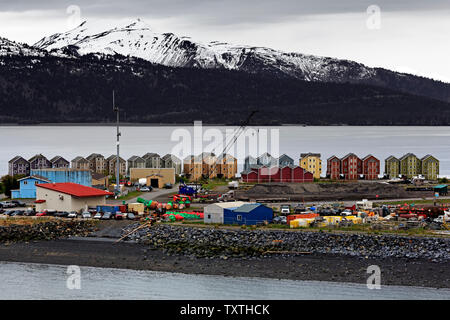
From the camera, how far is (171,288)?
19.0 meters

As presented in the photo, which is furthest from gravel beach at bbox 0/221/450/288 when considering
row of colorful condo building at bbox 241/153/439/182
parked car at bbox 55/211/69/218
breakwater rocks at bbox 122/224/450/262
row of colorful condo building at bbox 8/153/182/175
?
row of colorful condo building at bbox 8/153/182/175

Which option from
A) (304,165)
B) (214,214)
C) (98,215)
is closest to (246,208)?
(214,214)

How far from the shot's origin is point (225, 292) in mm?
18562

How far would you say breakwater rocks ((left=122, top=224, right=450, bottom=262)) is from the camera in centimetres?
2112

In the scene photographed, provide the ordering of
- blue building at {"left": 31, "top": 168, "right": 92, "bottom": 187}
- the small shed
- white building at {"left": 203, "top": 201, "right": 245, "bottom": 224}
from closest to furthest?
white building at {"left": 203, "top": 201, "right": 245, "bottom": 224}
blue building at {"left": 31, "top": 168, "right": 92, "bottom": 187}
the small shed

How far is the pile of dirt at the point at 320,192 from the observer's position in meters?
34.1

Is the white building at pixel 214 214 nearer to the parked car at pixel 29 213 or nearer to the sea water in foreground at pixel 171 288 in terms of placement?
the sea water in foreground at pixel 171 288

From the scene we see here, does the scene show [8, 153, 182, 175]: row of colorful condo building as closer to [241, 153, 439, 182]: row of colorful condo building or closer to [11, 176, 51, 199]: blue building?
[241, 153, 439, 182]: row of colorful condo building

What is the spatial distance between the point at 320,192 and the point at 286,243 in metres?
13.6

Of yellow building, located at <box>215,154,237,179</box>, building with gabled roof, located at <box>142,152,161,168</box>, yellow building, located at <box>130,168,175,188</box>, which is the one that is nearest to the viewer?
yellow building, located at <box>130,168,175,188</box>

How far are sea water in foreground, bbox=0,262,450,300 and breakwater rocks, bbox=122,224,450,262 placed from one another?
1.93 metres

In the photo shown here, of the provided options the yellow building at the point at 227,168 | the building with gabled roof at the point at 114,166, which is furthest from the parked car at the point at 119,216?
the building with gabled roof at the point at 114,166

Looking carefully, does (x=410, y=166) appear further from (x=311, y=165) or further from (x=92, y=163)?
(x=92, y=163)
